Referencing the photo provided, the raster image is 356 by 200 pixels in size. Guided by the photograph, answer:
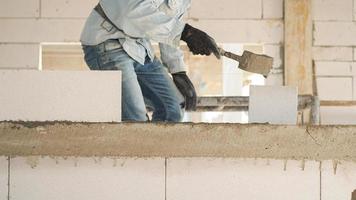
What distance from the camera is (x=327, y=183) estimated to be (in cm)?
156

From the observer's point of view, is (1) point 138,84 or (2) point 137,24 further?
(1) point 138,84

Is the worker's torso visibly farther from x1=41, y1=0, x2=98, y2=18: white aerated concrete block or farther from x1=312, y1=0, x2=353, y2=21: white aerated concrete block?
x1=312, y1=0, x2=353, y2=21: white aerated concrete block

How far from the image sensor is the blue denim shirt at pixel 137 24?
1.96 metres

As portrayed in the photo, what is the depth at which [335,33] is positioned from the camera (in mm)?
4223

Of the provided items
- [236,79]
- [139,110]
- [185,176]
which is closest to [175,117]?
[139,110]

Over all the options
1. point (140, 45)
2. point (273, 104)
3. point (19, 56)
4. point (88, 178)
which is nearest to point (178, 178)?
point (88, 178)

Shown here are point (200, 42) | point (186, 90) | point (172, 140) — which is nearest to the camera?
point (172, 140)

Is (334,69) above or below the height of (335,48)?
below

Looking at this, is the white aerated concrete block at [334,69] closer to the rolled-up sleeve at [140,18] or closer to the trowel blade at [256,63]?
the trowel blade at [256,63]

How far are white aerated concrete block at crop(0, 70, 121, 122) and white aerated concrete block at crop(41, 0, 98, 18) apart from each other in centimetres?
268

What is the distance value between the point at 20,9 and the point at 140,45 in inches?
92.0

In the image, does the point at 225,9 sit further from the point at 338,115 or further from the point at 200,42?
the point at 200,42

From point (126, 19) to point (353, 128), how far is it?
921 mm

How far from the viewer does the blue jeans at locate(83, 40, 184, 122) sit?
1997 millimetres
